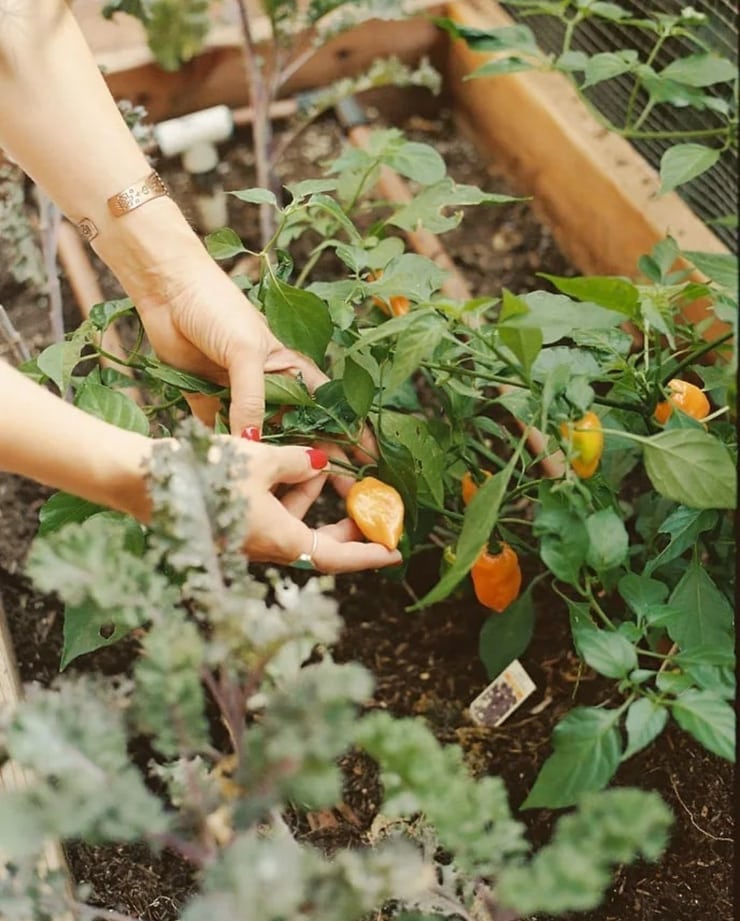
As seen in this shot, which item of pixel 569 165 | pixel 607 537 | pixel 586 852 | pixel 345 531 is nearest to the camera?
pixel 586 852

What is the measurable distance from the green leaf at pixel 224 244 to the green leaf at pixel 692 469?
479mm

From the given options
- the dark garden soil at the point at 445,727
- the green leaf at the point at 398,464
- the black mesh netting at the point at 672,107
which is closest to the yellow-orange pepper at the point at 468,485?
the green leaf at the point at 398,464

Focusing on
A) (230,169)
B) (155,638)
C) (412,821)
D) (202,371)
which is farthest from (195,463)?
(230,169)

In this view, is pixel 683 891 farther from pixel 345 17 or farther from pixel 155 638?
pixel 345 17

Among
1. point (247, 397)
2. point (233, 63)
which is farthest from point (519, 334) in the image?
point (233, 63)

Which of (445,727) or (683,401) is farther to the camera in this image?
(445,727)

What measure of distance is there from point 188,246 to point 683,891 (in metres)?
0.81

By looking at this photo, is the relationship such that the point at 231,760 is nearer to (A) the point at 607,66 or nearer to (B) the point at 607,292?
(B) the point at 607,292

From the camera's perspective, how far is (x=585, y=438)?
32.9 inches

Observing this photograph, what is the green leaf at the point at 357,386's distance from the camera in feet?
3.00

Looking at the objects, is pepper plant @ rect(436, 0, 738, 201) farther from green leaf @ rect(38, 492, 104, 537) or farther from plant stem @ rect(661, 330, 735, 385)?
green leaf @ rect(38, 492, 104, 537)

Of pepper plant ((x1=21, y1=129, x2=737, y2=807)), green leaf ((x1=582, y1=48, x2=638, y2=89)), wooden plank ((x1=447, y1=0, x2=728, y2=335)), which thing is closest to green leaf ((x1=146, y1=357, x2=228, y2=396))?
pepper plant ((x1=21, y1=129, x2=737, y2=807))

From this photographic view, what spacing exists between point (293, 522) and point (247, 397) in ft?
0.41

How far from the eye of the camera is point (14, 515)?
55.9 inches
